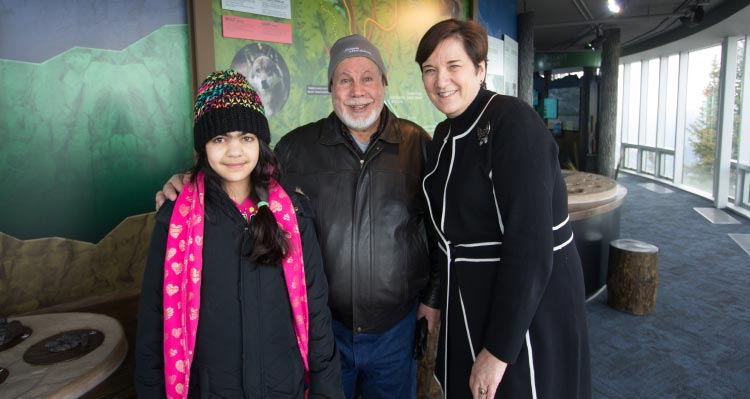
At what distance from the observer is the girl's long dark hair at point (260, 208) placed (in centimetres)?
125

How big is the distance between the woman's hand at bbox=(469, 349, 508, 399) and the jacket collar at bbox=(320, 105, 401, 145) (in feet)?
2.64

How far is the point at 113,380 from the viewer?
166 centimetres

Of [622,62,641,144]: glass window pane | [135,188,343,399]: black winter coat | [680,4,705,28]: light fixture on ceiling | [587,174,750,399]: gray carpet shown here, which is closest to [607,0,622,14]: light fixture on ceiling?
[680,4,705,28]: light fixture on ceiling

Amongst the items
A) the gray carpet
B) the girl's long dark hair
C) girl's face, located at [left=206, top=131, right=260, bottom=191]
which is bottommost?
the gray carpet

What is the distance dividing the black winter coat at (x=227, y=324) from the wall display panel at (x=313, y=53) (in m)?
1.29

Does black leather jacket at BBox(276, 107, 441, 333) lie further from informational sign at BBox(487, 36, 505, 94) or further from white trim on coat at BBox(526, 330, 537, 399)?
informational sign at BBox(487, 36, 505, 94)

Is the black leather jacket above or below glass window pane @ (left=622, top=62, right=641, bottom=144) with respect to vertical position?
below

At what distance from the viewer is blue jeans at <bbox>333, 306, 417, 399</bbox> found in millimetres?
1719

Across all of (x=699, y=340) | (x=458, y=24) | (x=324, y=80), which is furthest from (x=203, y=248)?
(x=699, y=340)

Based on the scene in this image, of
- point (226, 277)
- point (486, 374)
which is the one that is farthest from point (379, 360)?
point (226, 277)

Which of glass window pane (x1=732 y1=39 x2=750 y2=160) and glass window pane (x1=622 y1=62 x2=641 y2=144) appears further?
glass window pane (x1=622 y1=62 x2=641 y2=144)

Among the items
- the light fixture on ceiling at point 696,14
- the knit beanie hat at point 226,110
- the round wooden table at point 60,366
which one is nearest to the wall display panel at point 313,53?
the knit beanie hat at point 226,110

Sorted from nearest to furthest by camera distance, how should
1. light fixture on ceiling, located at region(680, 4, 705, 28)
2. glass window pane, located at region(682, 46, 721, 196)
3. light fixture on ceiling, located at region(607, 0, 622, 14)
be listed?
light fixture on ceiling, located at region(607, 0, 622, 14), light fixture on ceiling, located at region(680, 4, 705, 28), glass window pane, located at region(682, 46, 721, 196)

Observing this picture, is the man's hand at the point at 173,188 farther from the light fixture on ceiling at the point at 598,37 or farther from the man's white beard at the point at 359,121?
the light fixture on ceiling at the point at 598,37
